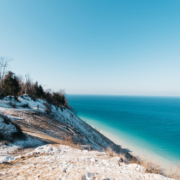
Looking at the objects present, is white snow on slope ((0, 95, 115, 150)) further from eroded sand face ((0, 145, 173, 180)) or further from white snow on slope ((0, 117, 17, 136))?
eroded sand face ((0, 145, 173, 180))

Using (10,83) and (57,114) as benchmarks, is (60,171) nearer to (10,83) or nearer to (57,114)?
(57,114)

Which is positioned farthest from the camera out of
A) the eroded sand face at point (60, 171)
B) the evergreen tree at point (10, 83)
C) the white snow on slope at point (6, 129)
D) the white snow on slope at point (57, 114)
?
the evergreen tree at point (10, 83)

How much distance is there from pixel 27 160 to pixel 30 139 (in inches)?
130

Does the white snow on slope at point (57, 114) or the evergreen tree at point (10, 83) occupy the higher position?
the evergreen tree at point (10, 83)

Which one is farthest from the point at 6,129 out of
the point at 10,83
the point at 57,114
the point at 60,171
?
the point at 10,83

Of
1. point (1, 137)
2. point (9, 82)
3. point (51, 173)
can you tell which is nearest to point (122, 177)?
point (51, 173)

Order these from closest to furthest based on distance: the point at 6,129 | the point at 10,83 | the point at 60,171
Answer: the point at 60,171
the point at 6,129
the point at 10,83

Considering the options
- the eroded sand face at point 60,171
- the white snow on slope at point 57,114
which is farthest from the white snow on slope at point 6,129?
the white snow on slope at point 57,114

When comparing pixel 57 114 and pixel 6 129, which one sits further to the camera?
pixel 57 114

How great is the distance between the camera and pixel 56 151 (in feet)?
21.7

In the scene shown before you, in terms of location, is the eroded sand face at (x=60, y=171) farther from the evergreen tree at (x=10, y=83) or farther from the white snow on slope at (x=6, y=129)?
the evergreen tree at (x=10, y=83)

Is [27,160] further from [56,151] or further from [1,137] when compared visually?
[1,137]

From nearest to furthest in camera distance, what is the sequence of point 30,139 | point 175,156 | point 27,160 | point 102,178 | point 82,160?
point 102,178 → point 27,160 → point 82,160 → point 30,139 → point 175,156

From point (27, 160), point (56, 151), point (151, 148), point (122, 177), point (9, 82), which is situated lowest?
point (151, 148)
